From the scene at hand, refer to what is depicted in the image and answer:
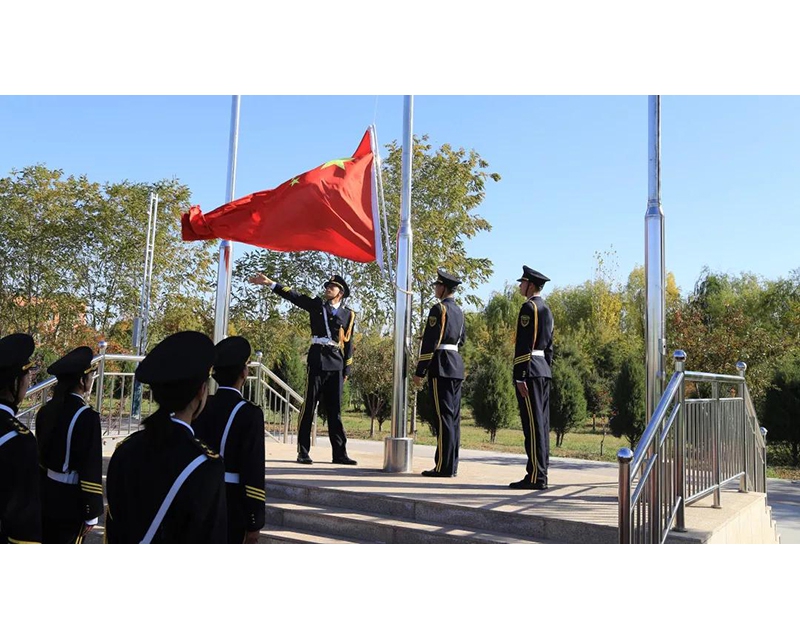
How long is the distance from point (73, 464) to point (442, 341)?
3893 millimetres

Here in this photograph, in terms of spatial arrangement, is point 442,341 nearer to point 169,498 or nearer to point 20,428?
point 20,428

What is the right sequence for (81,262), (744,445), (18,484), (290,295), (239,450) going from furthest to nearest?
(81,262) → (290,295) → (744,445) → (239,450) → (18,484)

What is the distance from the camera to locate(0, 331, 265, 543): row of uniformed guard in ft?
7.27

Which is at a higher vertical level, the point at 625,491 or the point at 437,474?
the point at 625,491

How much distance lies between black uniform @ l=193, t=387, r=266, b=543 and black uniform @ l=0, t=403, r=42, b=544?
85 cm

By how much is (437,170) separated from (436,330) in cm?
858

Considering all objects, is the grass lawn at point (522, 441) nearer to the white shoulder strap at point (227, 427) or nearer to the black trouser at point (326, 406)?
the black trouser at point (326, 406)

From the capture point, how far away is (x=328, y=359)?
7723 mm

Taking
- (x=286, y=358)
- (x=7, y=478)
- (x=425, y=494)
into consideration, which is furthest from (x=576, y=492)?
(x=286, y=358)

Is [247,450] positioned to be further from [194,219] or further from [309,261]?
[309,261]

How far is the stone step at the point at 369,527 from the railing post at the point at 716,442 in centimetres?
167

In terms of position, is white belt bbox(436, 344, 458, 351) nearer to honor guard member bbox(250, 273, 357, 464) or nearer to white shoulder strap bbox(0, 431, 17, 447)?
honor guard member bbox(250, 273, 357, 464)

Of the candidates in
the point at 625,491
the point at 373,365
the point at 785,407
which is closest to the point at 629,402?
the point at 785,407

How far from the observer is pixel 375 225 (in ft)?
23.8
